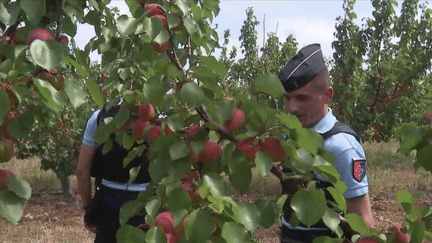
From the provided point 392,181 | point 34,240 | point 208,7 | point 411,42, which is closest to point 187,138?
point 208,7

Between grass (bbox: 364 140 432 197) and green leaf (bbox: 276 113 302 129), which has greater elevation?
green leaf (bbox: 276 113 302 129)

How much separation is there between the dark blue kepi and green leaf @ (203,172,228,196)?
40.0 inches

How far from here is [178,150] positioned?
0.98m

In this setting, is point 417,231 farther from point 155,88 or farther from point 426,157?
point 155,88

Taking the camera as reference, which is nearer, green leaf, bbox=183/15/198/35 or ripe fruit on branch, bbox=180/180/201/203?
ripe fruit on branch, bbox=180/180/201/203

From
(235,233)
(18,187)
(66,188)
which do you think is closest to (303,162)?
(235,233)

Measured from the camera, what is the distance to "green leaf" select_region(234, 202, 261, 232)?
0.92 meters

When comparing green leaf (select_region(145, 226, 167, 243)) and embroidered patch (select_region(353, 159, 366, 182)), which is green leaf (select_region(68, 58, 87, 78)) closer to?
green leaf (select_region(145, 226, 167, 243))

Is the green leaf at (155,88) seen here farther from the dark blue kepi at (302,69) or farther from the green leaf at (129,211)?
the dark blue kepi at (302,69)

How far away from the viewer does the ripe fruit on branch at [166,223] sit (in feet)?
3.33

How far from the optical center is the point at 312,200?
0.97 meters

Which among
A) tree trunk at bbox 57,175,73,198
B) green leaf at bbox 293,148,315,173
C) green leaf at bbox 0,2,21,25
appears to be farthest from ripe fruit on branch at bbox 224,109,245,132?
tree trunk at bbox 57,175,73,198

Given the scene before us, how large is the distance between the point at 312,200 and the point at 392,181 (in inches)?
302

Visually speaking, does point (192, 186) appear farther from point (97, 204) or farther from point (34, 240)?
point (34, 240)
